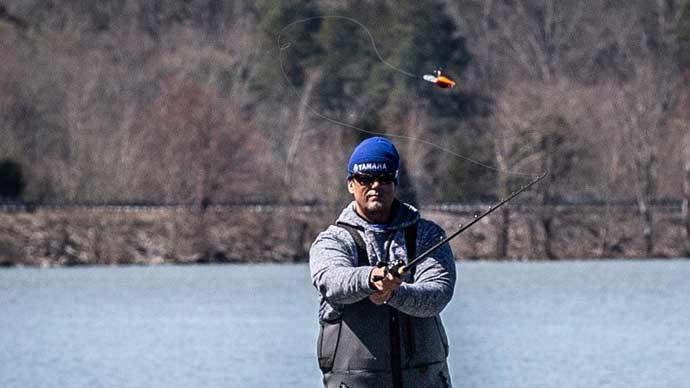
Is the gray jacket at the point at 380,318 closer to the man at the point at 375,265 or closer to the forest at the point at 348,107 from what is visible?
the man at the point at 375,265

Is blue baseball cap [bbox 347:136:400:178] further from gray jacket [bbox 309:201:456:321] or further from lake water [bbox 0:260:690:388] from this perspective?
lake water [bbox 0:260:690:388]

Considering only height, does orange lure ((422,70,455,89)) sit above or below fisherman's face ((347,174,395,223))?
above

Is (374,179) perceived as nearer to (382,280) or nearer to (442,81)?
(382,280)

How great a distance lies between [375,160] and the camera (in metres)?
5.85

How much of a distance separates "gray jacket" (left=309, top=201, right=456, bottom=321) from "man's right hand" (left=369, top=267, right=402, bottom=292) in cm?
13

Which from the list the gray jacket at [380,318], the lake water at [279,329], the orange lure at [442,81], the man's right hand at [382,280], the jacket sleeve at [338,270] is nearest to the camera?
the man's right hand at [382,280]

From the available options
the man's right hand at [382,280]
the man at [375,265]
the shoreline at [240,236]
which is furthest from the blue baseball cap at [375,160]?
the shoreline at [240,236]

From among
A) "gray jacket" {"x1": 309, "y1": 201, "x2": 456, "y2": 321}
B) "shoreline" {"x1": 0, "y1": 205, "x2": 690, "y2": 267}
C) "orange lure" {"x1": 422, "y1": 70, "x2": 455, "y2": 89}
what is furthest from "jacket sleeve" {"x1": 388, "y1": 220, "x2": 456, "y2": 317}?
"shoreline" {"x1": 0, "y1": 205, "x2": 690, "y2": 267}

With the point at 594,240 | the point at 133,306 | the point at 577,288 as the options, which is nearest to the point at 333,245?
the point at 133,306

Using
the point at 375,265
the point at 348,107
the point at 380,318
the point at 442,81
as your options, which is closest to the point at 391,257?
the point at 375,265

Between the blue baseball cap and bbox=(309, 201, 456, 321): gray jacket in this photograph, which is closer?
bbox=(309, 201, 456, 321): gray jacket

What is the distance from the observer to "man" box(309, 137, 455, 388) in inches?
229

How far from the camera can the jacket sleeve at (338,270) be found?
557 centimetres

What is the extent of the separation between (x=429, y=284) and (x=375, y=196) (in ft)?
1.08
